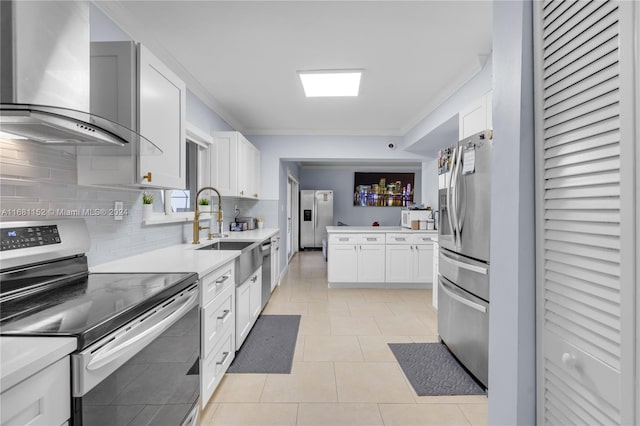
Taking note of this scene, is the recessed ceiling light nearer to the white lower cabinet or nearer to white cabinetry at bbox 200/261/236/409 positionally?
white cabinetry at bbox 200/261/236/409

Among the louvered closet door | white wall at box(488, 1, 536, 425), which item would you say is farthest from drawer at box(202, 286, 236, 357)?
the louvered closet door

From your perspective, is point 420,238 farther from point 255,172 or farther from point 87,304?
point 87,304

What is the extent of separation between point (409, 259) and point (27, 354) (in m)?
4.56

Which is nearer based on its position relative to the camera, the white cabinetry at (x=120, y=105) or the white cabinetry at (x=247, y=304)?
the white cabinetry at (x=120, y=105)

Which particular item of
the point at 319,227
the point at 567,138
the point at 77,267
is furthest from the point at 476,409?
the point at 319,227

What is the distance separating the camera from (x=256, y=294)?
A: 335 centimetres

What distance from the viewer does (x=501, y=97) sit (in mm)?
1163

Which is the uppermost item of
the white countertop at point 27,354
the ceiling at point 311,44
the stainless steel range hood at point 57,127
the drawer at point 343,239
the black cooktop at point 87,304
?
the ceiling at point 311,44

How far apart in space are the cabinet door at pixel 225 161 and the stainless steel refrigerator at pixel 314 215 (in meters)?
5.20

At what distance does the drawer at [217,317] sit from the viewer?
1876mm

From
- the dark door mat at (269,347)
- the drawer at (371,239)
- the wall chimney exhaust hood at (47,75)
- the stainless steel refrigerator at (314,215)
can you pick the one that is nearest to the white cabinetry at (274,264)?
the dark door mat at (269,347)

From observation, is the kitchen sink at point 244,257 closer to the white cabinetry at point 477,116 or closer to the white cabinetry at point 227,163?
the white cabinetry at point 227,163

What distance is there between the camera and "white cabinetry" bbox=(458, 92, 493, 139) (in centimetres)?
264

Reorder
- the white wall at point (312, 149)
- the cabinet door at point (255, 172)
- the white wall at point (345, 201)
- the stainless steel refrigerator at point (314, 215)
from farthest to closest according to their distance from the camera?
1. the white wall at point (345, 201)
2. the stainless steel refrigerator at point (314, 215)
3. the white wall at point (312, 149)
4. the cabinet door at point (255, 172)
